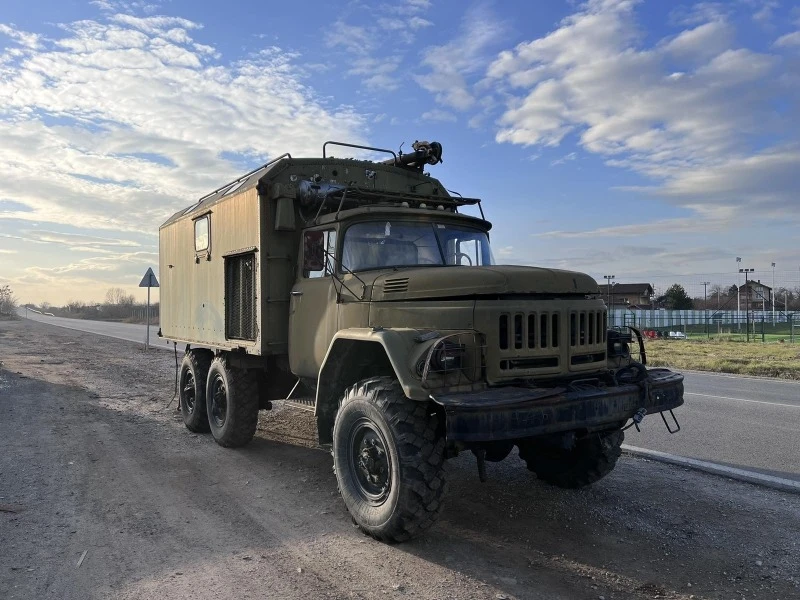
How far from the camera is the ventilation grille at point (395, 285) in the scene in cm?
484

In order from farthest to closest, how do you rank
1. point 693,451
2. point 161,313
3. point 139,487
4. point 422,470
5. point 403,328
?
point 161,313 < point 693,451 < point 139,487 < point 403,328 < point 422,470

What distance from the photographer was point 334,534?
4.50 metres

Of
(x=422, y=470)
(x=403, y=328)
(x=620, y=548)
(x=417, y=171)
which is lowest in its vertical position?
(x=620, y=548)

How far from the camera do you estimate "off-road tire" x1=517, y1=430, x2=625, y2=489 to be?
5.20 meters

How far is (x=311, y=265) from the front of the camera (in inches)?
226

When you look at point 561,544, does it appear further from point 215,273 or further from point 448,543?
point 215,273

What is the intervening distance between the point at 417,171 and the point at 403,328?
11.6 ft

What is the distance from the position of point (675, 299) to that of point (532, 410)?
7474 cm

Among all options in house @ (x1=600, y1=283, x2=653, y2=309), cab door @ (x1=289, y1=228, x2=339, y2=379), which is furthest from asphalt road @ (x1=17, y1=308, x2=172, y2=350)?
house @ (x1=600, y1=283, x2=653, y2=309)

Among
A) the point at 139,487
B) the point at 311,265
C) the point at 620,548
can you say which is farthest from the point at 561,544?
the point at 139,487

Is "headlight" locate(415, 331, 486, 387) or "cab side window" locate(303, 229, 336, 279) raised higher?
"cab side window" locate(303, 229, 336, 279)

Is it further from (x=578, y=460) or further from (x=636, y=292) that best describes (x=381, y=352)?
(x=636, y=292)

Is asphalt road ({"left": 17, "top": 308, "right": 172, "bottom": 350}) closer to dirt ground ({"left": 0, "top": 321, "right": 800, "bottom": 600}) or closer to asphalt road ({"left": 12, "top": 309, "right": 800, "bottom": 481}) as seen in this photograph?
dirt ground ({"left": 0, "top": 321, "right": 800, "bottom": 600})

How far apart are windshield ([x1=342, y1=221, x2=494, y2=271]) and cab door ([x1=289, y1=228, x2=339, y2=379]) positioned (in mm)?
220
